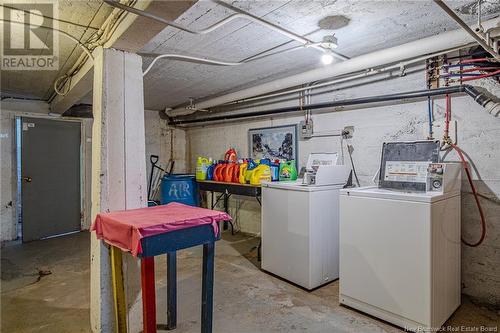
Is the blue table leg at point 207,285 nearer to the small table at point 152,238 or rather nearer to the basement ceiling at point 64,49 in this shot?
the small table at point 152,238

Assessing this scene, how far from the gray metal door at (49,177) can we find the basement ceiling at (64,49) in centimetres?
57

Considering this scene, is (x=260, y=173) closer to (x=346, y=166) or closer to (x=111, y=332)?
(x=346, y=166)

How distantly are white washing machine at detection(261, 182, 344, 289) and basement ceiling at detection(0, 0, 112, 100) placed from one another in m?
2.14

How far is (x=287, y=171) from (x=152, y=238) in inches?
89.3

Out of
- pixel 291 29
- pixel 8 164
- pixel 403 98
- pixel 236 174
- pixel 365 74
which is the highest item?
pixel 291 29

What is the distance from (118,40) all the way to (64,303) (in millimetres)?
2295

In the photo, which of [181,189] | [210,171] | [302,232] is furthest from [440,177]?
[181,189]

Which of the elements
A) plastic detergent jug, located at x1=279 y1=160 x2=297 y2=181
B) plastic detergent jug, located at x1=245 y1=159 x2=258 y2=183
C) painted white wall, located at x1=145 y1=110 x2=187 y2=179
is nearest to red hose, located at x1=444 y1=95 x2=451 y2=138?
plastic detergent jug, located at x1=279 y1=160 x2=297 y2=181

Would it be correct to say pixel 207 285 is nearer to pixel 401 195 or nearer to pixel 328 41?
pixel 401 195

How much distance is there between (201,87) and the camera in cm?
412

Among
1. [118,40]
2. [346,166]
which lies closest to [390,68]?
[346,166]

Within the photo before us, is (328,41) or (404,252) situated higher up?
(328,41)

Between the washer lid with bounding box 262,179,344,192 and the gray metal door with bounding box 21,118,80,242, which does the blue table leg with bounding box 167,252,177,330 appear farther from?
the gray metal door with bounding box 21,118,80,242

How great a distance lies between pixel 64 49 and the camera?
8.85 ft
